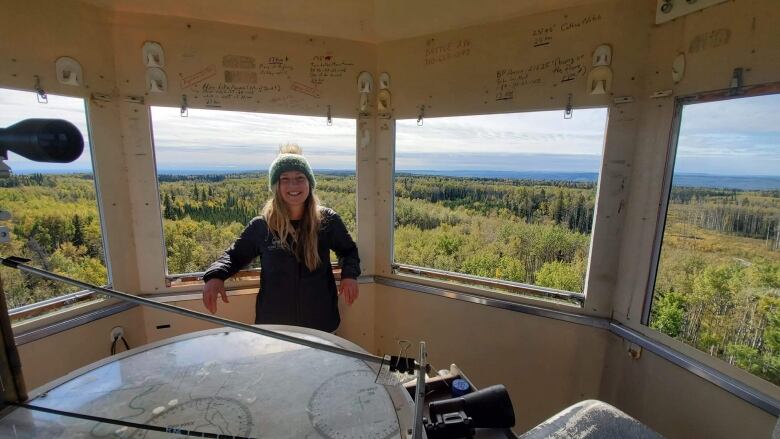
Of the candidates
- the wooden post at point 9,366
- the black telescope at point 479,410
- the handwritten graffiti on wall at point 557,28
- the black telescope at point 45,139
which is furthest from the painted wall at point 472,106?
the black telescope at point 45,139

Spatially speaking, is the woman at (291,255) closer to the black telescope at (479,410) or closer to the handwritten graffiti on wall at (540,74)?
the black telescope at (479,410)

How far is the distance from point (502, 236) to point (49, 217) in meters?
2.31

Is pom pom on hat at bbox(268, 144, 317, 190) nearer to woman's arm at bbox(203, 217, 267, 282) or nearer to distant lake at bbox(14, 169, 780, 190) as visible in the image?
woman's arm at bbox(203, 217, 267, 282)

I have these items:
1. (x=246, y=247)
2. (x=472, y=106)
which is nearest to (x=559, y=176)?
(x=472, y=106)

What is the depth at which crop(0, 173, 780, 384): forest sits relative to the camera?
1.26 m

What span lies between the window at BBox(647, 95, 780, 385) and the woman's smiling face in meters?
1.68

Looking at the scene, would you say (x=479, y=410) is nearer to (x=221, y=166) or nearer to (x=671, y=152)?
(x=671, y=152)

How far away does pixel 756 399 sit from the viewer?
1.19 meters

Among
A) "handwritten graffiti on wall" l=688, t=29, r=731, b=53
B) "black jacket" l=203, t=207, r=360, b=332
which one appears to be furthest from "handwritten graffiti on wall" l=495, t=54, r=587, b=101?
"black jacket" l=203, t=207, r=360, b=332

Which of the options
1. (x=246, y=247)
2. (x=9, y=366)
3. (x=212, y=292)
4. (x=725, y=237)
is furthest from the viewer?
(x=246, y=247)

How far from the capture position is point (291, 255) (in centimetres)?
170

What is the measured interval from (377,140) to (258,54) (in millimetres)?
797

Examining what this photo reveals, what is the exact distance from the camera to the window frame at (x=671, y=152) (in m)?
1.20

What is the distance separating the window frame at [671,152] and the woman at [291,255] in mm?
1372
